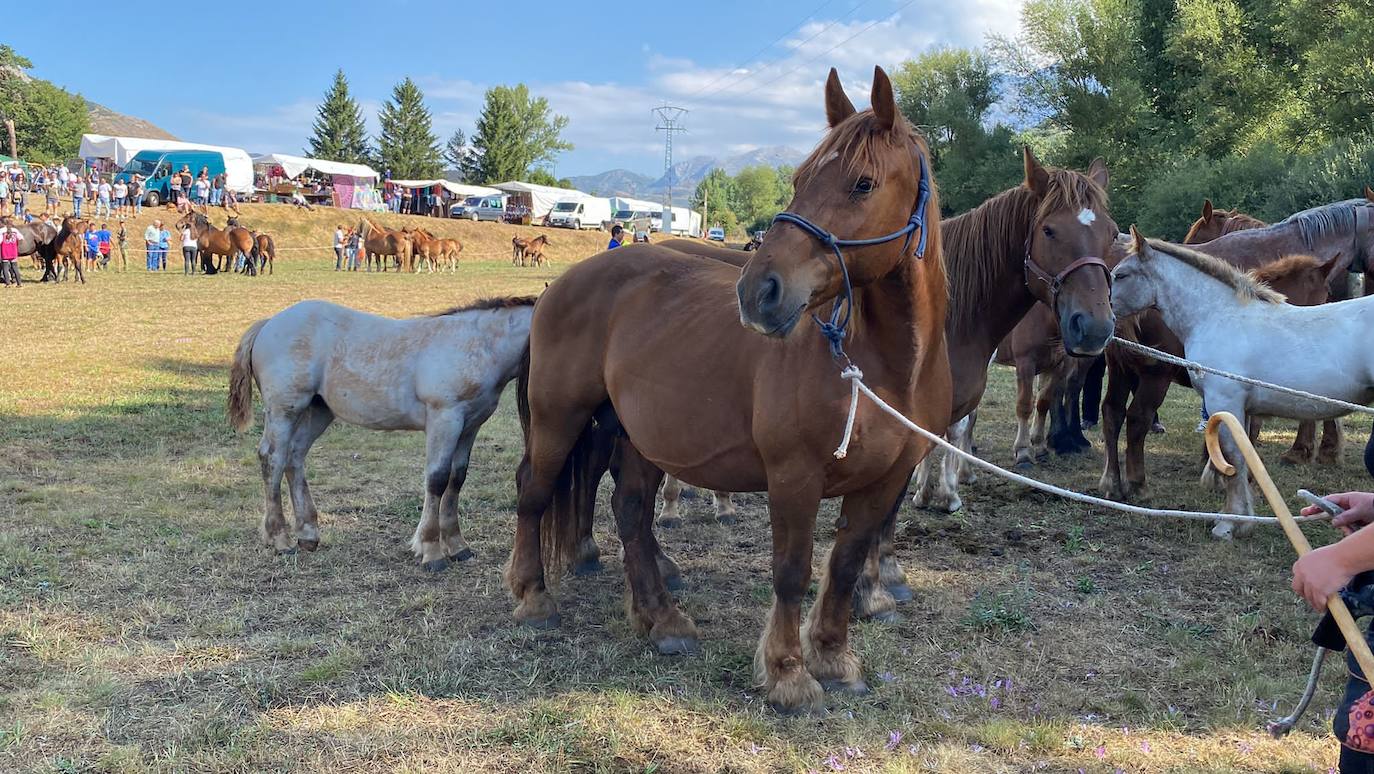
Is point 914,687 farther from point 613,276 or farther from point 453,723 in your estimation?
point 613,276

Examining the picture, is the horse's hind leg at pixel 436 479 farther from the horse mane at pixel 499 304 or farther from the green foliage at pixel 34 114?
the green foliage at pixel 34 114

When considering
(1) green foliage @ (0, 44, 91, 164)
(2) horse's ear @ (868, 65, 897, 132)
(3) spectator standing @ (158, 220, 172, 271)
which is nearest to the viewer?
(2) horse's ear @ (868, 65, 897, 132)

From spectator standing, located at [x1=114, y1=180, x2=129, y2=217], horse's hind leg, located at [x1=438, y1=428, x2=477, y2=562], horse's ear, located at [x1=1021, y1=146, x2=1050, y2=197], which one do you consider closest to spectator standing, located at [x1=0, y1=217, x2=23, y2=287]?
spectator standing, located at [x1=114, y1=180, x2=129, y2=217]

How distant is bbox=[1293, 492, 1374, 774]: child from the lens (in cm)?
181

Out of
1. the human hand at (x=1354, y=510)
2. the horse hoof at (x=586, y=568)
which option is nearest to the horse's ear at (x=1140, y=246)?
the horse hoof at (x=586, y=568)

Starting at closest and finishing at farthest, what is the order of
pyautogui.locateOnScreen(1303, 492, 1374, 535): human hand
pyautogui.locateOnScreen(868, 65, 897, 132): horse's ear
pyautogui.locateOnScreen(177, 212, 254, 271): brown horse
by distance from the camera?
pyautogui.locateOnScreen(1303, 492, 1374, 535): human hand → pyautogui.locateOnScreen(868, 65, 897, 132): horse's ear → pyautogui.locateOnScreen(177, 212, 254, 271): brown horse

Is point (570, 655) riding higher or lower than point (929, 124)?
lower

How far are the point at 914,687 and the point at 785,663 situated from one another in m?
0.63

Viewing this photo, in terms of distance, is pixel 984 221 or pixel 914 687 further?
pixel 984 221

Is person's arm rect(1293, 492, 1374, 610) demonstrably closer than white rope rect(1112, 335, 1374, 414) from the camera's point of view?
Yes

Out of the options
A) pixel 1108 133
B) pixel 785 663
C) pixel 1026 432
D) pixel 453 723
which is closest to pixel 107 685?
pixel 453 723

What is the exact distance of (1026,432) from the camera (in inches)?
328

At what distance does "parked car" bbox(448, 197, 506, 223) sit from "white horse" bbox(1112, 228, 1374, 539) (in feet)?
178

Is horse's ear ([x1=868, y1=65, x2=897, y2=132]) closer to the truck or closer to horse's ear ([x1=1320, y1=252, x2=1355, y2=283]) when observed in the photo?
horse's ear ([x1=1320, y1=252, x2=1355, y2=283])
